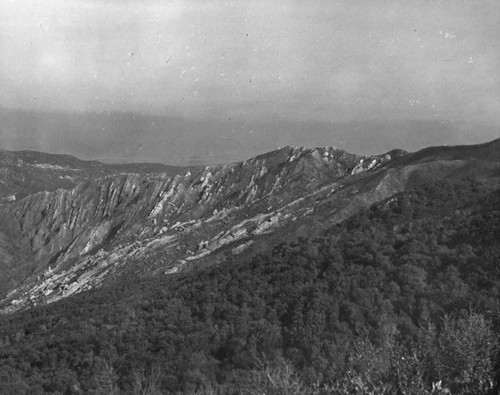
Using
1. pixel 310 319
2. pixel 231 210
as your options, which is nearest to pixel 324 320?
pixel 310 319

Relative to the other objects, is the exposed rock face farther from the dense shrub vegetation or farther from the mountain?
the dense shrub vegetation

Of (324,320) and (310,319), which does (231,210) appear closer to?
(310,319)

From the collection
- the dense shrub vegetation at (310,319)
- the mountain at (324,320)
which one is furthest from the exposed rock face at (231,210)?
the dense shrub vegetation at (310,319)

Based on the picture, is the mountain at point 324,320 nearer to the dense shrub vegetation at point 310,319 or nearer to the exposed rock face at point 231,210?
the dense shrub vegetation at point 310,319

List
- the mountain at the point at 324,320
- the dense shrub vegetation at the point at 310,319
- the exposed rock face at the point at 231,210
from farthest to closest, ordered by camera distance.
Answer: the exposed rock face at the point at 231,210 → the dense shrub vegetation at the point at 310,319 → the mountain at the point at 324,320

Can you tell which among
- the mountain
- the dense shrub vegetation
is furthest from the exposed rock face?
the dense shrub vegetation

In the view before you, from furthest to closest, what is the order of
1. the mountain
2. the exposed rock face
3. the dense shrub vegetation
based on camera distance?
the exposed rock face < the dense shrub vegetation < the mountain

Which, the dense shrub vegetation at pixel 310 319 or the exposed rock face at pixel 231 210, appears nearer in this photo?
the dense shrub vegetation at pixel 310 319

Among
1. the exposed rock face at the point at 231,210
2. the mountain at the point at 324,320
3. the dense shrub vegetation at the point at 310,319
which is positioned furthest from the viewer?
the exposed rock face at the point at 231,210
